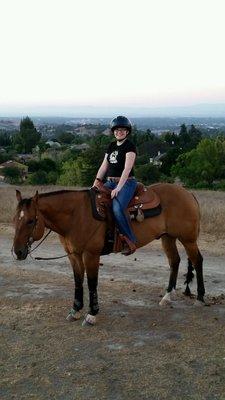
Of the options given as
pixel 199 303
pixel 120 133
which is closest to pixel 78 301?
pixel 199 303

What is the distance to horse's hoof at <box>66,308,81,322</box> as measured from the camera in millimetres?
6992

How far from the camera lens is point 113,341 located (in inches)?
245

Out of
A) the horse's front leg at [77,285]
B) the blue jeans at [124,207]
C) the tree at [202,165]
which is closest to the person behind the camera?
the blue jeans at [124,207]

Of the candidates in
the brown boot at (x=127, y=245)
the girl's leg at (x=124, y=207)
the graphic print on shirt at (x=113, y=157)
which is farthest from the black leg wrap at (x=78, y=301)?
the graphic print on shirt at (x=113, y=157)

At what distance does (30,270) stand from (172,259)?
3.49 metres

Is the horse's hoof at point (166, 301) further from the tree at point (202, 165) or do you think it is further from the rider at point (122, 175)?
the tree at point (202, 165)

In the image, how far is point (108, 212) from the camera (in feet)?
22.4

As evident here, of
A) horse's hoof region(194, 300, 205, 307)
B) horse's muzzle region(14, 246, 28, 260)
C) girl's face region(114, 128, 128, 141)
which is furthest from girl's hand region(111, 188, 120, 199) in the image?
horse's hoof region(194, 300, 205, 307)

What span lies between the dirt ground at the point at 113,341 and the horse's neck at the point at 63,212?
1.45 m

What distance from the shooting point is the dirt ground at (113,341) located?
4992 mm

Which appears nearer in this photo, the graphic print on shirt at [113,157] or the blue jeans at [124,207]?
the blue jeans at [124,207]

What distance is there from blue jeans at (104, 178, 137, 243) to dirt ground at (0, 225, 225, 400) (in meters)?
1.33

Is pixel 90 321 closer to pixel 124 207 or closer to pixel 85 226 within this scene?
pixel 85 226

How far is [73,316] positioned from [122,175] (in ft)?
7.32
